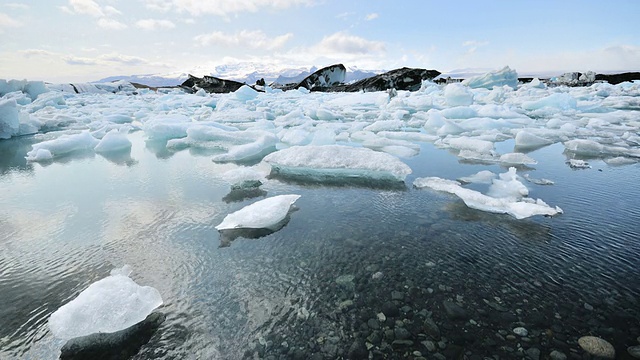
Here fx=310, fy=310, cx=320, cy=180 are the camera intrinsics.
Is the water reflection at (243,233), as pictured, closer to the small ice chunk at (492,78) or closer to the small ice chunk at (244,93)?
the small ice chunk at (244,93)

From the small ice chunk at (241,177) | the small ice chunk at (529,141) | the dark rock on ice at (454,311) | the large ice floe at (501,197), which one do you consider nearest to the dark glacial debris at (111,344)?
the dark rock on ice at (454,311)

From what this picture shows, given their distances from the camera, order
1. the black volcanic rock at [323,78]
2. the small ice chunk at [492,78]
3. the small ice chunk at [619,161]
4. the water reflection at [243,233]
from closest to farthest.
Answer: the water reflection at [243,233]
the small ice chunk at [619,161]
the small ice chunk at [492,78]
the black volcanic rock at [323,78]

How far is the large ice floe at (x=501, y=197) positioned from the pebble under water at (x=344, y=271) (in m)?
0.09

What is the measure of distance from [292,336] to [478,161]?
14.5 ft

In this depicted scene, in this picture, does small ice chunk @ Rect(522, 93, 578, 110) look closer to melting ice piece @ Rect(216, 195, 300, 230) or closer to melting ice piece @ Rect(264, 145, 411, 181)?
melting ice piece @ Rect(264, 145, 411, 181)

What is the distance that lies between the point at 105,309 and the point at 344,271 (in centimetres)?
136

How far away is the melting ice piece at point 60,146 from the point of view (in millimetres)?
5751

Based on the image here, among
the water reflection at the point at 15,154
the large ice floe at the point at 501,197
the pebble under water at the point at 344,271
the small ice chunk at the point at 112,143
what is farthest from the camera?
the small ice chunk at the point at 112,143

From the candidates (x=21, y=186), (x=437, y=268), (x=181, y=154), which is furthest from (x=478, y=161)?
(x=21, y=186)

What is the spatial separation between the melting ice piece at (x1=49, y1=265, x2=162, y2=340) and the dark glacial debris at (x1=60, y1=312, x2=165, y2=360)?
0.04 meters

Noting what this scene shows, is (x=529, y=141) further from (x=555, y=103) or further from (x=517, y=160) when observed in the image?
(x=555, y=103)

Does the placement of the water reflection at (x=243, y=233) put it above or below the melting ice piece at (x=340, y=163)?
below

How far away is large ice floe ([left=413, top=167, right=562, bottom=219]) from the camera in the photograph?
2.77 meters

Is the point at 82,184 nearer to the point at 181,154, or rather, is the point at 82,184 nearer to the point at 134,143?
the point at 181,154
